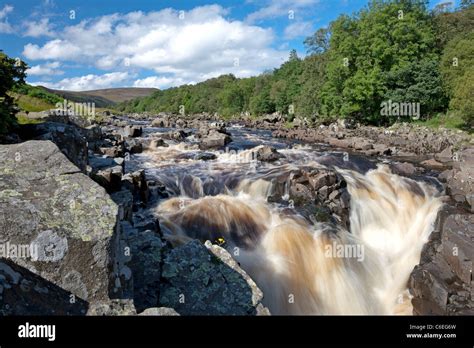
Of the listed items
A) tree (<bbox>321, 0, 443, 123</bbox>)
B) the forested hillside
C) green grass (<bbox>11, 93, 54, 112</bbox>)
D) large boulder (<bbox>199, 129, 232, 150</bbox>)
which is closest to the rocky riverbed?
green grass (<bbox>11, 93, 54, 112</bbox>)

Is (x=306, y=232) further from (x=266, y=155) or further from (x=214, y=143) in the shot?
(x=214, y=143)

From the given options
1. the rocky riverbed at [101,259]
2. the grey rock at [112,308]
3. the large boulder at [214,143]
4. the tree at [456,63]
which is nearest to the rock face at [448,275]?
the rocky riverbed at [101,259]

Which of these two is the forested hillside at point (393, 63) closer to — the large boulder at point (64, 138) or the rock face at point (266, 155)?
the rock face at point (266, 155)

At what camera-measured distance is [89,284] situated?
3.92 m

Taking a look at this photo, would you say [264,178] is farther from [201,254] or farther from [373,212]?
→ [201,254]

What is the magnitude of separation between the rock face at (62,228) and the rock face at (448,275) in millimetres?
10844

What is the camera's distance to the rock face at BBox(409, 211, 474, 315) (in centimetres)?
1060

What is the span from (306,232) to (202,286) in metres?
9.23

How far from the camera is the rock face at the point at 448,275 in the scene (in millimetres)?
10602

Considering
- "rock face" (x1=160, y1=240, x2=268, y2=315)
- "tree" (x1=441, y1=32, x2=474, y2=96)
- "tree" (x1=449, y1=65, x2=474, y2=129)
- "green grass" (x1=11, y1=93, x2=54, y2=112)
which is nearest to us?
"rock face" (x1=160, y1=240, x2=268, y2=315)

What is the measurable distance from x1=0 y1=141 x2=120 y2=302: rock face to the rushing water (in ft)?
25.0

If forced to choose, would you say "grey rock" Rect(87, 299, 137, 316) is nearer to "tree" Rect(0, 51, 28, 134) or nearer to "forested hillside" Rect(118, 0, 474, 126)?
"tree" Rect(0, 51, 28, 134)

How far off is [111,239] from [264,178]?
1577 cm
